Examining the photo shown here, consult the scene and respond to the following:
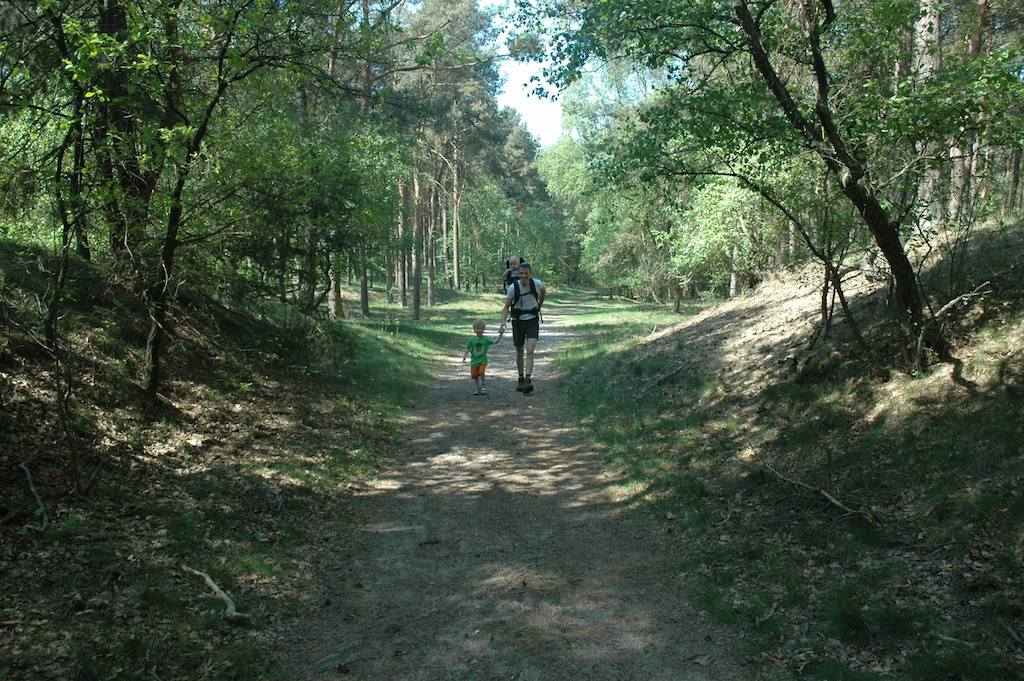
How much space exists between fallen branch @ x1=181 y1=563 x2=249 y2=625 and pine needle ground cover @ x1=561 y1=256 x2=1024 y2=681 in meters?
3.31

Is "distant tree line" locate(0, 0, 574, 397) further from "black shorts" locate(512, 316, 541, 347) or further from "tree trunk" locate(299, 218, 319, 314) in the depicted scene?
"black shorts" locate(512, 316, 541, 347)

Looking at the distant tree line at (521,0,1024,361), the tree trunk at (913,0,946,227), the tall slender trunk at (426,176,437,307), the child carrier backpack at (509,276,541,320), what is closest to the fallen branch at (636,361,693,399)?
the child carrier backpack at (509,276,541,320)

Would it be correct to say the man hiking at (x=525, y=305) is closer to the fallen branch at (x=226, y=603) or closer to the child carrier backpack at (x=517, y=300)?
the child carrier backpack at (x=517, y=300)

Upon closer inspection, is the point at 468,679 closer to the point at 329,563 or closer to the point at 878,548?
the point at 329,563

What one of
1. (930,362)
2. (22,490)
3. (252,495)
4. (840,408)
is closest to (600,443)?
(840,408)

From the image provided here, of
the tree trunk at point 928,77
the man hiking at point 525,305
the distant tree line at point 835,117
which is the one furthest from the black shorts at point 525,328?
the tree trunk at point 928,77

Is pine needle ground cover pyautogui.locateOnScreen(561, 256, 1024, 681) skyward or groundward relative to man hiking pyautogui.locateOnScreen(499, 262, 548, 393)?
groundward

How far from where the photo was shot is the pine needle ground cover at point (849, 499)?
428cm

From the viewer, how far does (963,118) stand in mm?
5980

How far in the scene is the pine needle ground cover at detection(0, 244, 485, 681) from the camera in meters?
4.26

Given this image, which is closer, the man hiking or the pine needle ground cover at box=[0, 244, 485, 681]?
the pine needle ground cover at box=[0, 244, 485, 681]

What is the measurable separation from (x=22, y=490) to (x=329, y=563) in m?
2.47

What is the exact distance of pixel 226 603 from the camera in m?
4.82

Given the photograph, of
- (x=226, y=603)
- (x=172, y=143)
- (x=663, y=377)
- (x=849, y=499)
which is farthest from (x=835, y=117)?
(x=226, y=603)
